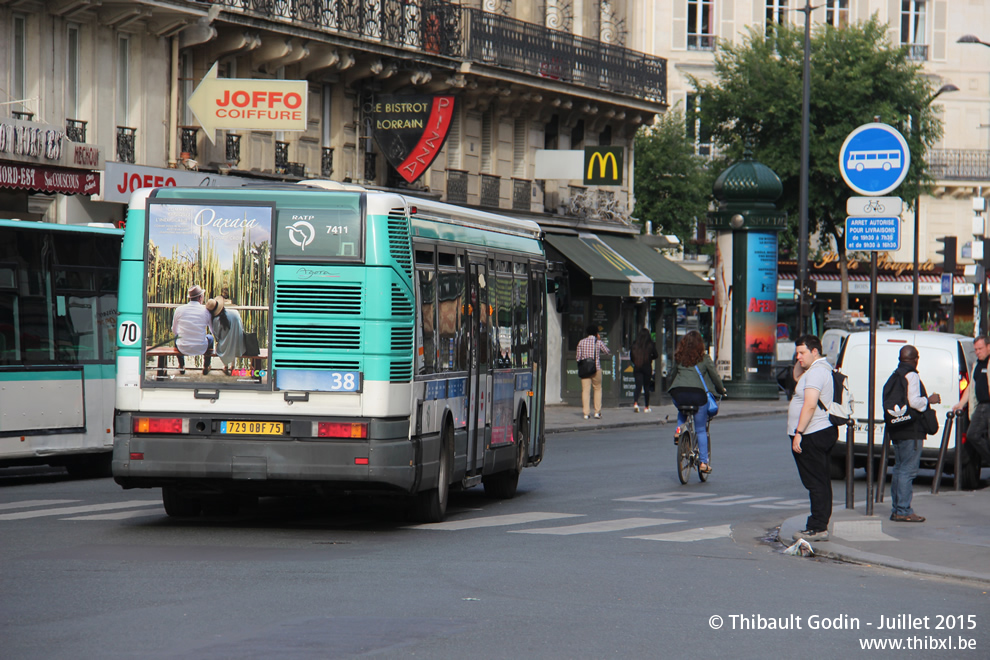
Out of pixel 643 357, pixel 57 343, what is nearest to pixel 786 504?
pixel 57 343

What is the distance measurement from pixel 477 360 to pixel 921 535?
430 cm

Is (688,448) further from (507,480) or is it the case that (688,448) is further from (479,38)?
(479,38)

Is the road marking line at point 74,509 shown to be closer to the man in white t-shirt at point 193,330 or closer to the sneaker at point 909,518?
the man in white t-shirt at point 193,330

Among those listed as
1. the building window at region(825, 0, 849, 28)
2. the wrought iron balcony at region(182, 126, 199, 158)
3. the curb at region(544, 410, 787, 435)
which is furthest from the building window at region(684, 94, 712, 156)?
the wrought iron balcony at region(182, 126, 199, 158)

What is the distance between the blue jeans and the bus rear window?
5.55 metres

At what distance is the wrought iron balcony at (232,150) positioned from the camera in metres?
29.2

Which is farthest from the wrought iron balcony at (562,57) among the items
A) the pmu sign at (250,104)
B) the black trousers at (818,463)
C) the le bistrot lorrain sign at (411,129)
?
the black trousers at (818,463)

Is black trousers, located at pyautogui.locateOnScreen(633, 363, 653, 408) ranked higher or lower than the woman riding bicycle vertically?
lower

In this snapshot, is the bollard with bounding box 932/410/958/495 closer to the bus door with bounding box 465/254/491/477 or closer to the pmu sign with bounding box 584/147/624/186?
the bus door with bounding box 465/254/491/477

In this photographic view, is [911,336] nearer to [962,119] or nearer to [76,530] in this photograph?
[76,530]

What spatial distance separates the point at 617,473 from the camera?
20.2 m

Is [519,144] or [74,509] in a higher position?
[519,144]

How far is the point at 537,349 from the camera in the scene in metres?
17.7

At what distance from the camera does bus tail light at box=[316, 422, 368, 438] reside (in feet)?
41.1
